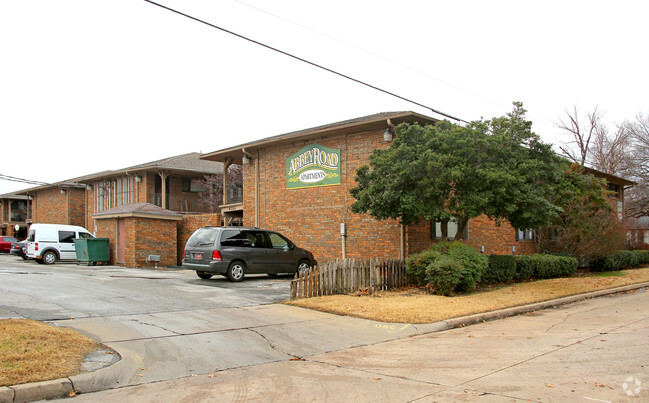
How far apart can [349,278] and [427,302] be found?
2182 millimetres

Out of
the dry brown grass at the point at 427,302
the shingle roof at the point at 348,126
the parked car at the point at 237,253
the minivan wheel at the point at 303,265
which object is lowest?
the dry brown grass at the point at 427,302

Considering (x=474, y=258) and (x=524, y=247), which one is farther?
(x=524, y=247)

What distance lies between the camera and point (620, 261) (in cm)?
2292

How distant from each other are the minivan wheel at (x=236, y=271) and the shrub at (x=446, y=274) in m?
5.74

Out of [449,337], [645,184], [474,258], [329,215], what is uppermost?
[645,184]

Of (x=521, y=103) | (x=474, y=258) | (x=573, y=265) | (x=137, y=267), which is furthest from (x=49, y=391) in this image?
(x=573, y=265)

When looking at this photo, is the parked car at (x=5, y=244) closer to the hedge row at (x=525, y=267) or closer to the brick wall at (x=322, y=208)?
the brick wall at (x=322, y=208)

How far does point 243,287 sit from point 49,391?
29.2 feet

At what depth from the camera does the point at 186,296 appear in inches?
485

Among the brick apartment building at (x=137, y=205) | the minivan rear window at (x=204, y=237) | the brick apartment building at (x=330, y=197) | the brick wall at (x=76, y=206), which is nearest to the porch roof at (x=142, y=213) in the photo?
the brick apartment building at (x=137, y=205)

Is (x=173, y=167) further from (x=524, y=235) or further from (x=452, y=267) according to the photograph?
(x=452, y=267)

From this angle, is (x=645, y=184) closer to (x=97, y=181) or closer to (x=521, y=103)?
(x=521, y=103)

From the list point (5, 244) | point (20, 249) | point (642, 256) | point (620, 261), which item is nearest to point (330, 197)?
point (620, 261)

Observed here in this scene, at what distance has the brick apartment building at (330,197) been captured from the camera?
17922mm
